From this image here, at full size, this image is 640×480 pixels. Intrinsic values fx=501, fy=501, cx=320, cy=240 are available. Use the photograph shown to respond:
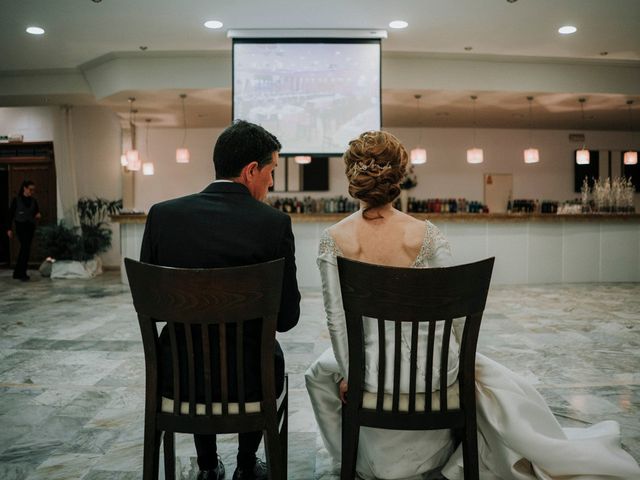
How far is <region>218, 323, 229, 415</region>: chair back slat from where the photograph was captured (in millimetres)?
1411

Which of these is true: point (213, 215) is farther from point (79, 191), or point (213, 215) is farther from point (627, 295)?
point (79, 191)

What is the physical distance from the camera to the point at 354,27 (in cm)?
643

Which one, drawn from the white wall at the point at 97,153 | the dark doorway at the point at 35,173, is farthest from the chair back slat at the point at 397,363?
the dark doorway at the point at 35,173

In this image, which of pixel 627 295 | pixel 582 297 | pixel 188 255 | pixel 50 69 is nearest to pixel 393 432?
pixel 188 255

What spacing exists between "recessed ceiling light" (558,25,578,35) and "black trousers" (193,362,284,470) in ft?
21.1

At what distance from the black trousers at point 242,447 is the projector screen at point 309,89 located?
4.94 meters

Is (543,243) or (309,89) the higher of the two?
(309,89)

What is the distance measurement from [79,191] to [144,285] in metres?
9.74

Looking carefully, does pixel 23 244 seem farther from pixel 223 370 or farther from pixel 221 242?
pixel 223 370

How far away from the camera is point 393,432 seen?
1835 millimetres

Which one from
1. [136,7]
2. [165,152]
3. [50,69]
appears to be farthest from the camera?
[165,152]

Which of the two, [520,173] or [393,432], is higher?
[520,173]

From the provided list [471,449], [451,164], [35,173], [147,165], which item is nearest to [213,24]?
[147,165]

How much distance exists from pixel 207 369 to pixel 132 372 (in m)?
2.26
